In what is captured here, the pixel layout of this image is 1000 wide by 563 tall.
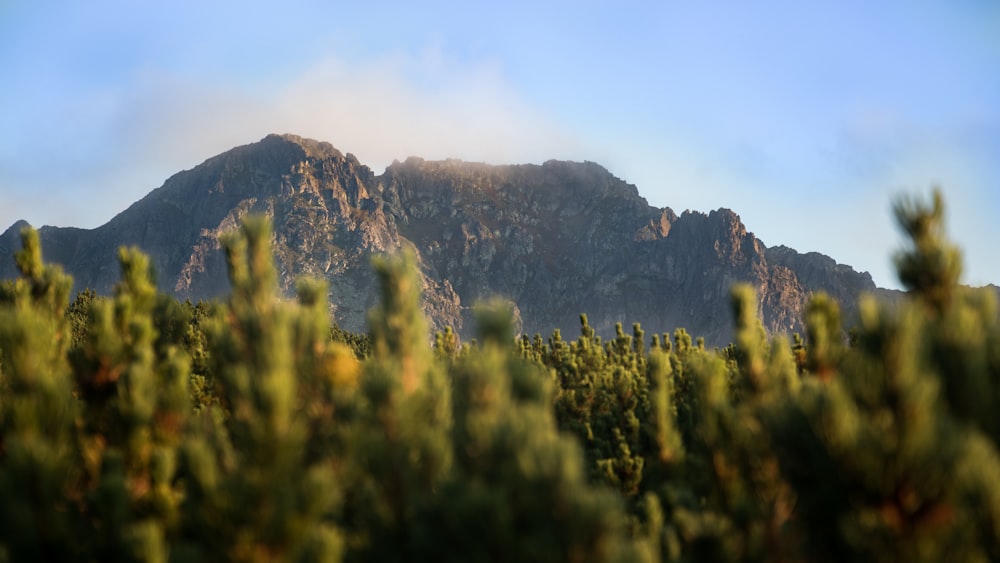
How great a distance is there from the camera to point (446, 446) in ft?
38.4

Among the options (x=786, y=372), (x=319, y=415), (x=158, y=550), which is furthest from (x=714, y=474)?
(x=158, y=550)

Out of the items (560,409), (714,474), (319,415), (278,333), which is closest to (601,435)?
(560,409)

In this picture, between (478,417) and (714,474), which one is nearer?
(478,417)

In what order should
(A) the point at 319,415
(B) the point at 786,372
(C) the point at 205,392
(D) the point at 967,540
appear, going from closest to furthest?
(D) the point at 967,540 → (A) the point at 319,415 → (B) the point at 786,372 → (C) the point at 205,392

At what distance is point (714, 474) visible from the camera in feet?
47.6

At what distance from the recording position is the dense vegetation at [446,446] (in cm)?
912

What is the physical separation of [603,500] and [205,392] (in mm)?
27115

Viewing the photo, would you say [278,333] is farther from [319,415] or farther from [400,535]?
[400,535]

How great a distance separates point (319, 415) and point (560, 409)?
26734 millimetres

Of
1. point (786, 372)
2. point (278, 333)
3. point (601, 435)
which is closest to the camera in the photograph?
point (278, 333)

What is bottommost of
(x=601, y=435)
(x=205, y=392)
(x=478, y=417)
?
(x=601, y=435)

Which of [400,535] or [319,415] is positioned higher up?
[319,415]

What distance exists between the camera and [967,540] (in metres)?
8.98

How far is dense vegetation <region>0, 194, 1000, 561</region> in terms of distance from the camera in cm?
912
